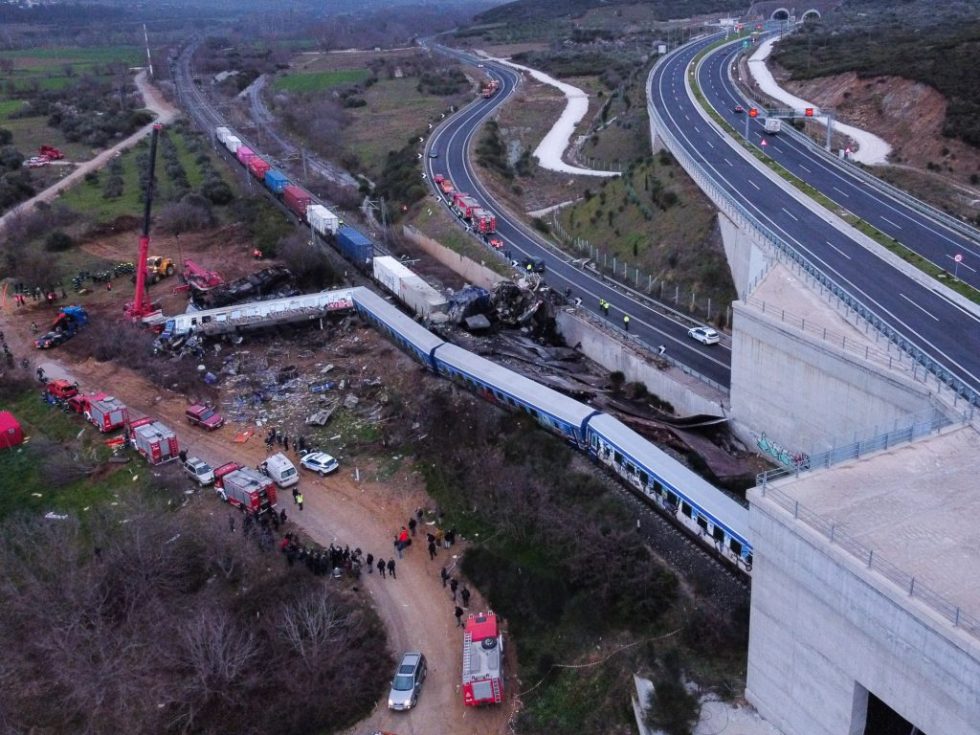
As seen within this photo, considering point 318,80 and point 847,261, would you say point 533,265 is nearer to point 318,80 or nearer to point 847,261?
point 847,261

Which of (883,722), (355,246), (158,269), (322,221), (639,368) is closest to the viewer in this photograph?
(883,722)

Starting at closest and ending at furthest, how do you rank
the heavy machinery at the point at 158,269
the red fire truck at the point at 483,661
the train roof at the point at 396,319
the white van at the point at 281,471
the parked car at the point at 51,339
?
the red fire truck at the point at 483,661 → the white van at the point at 281,471 → the train roof at the point at 396,319 → the parked car at the point at 51,339 → the heavy machinery at the point at 158,269

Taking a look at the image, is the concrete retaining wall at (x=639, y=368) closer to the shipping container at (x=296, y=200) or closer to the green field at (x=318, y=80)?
the shipping container at (x=296, y=200)

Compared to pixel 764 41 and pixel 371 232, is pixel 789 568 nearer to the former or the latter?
pixel 371 232

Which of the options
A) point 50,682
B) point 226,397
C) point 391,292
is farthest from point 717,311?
point 50,682

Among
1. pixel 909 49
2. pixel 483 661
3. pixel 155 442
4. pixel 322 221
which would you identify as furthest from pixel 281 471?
pixel 909 49

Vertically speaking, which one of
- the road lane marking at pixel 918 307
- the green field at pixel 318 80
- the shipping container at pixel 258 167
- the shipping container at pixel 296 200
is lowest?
the shipping container at pixel 296 200

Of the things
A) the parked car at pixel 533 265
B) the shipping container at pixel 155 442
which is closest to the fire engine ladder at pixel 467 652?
the shipping container at pixel 155 442
